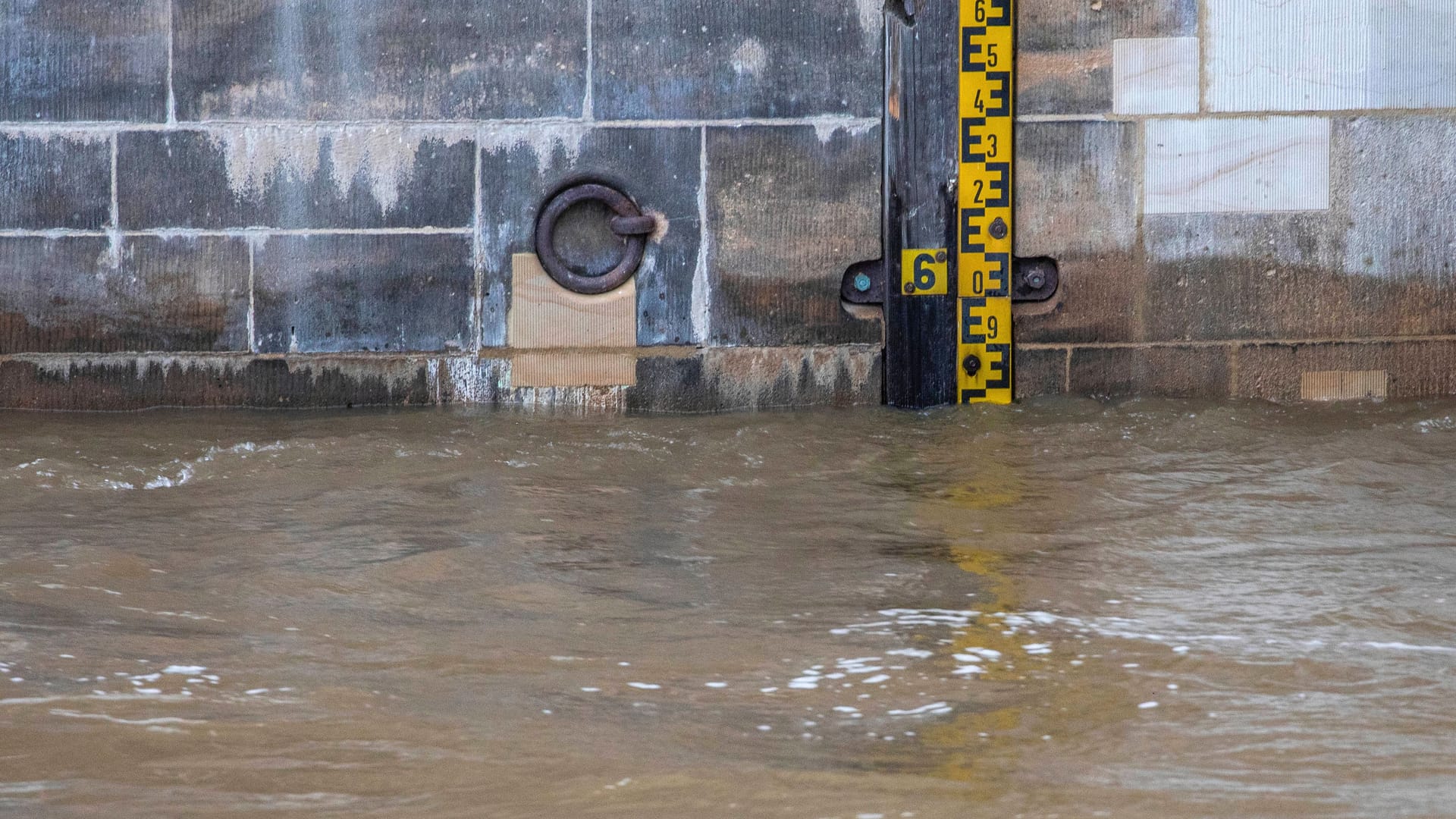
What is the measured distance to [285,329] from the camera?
487 centimetres

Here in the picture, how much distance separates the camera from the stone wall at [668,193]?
476 centimetres

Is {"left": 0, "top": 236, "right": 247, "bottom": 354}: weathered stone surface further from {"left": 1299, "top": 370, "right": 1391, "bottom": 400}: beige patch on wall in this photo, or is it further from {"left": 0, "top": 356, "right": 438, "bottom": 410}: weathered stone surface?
{"left": 1299, "top": 370, "right": 1391, "bottom": 400}: beige patch on wall

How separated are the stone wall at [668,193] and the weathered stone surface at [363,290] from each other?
0.01 meters

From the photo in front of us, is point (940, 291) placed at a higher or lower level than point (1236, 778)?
higher

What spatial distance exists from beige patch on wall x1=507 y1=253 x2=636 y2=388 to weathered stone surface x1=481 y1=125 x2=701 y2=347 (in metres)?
0.04

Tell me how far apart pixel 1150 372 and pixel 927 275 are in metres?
0.91

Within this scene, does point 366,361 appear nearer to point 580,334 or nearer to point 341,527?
point 580,334

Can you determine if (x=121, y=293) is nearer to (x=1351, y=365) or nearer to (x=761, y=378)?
(x=761, y=378)

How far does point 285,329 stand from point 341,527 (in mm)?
1952

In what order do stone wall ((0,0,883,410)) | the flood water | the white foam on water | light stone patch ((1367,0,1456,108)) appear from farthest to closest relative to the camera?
stone wall ((0,0,883,410)) < light stone patch ((1367,0,1456,108)) < the white foam on water < the flood water

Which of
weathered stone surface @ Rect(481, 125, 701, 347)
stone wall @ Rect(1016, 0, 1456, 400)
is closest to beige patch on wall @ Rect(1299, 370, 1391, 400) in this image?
stone wall @ Rect(1016, 0, 1456, 400)

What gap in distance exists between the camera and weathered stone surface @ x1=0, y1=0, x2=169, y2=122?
4.82m

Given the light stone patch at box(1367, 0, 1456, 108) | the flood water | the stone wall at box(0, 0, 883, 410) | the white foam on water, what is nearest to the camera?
the flood water

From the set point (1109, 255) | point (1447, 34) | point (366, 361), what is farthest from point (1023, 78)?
point (366, 361)
